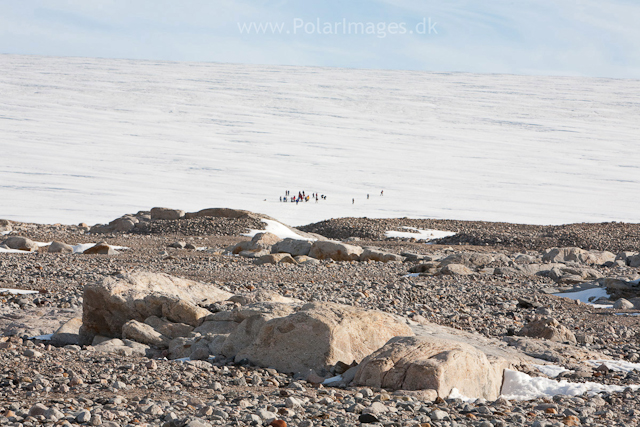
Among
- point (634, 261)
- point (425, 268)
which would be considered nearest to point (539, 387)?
point (425, 268)

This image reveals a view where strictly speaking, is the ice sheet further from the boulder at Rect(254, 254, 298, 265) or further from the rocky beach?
the rocky beach

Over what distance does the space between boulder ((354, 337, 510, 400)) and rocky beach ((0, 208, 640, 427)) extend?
15 millimetres

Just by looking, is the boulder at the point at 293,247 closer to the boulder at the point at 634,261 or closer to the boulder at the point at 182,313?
the boulder at the point at 634,261

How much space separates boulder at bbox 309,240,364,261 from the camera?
1891cm

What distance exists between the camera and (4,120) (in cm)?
7075

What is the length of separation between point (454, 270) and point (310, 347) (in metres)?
10.4

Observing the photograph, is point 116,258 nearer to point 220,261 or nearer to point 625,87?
point 220,261

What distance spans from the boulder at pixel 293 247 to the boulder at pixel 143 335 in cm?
1166

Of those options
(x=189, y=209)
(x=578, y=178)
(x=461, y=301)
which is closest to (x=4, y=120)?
(x=189, y=209)

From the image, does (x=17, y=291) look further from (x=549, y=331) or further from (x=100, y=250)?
(x=549, y=331)

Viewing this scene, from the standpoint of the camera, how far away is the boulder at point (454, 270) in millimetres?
16094

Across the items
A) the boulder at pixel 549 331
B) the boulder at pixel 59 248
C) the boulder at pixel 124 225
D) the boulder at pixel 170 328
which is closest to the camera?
the boulder at pixel 170 328

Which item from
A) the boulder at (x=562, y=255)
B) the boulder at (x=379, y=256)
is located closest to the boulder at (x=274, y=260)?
the boulder at (x=379, y=256)

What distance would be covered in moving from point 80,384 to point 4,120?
244 feet
